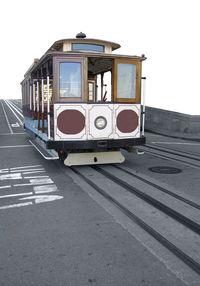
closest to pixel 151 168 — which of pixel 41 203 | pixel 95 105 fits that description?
pixel 95 105

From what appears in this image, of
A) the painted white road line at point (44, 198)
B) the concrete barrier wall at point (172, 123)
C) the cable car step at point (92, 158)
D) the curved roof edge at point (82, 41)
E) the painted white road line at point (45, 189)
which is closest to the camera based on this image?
the painted white road line at point (44, 198)

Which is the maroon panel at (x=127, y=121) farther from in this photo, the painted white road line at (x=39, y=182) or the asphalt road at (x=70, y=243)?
the painted white road line at (x=39, y=182)

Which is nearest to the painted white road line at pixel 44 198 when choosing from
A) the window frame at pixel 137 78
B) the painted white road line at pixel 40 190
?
the painted white road line at pixel 40 190

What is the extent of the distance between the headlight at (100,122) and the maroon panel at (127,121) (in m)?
0.43

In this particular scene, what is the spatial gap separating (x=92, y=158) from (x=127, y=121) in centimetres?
142

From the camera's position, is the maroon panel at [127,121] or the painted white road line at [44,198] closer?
the painted white road line at [44,198]

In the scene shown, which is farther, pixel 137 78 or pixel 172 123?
pixel 172 123

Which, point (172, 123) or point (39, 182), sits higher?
point (172, 123)

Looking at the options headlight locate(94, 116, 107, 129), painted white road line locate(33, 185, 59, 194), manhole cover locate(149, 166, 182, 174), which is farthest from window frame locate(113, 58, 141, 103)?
painted white road line locate(33, 185, 59, 194)

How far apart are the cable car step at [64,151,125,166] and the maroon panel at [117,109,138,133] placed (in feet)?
2.74

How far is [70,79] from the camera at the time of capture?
24.9ft

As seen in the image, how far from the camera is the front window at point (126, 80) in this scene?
7879mm

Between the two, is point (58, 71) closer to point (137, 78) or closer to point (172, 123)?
point (137, 78)

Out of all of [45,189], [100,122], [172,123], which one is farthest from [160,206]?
[172,123]
